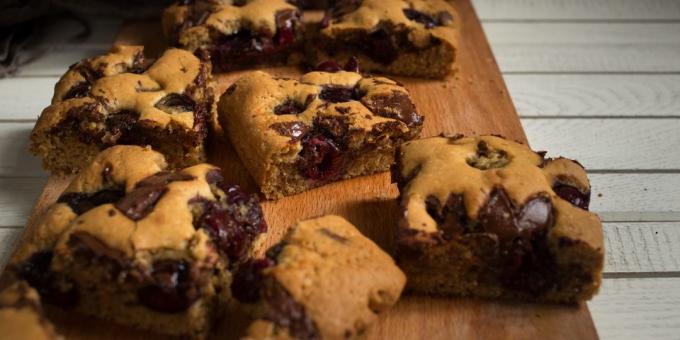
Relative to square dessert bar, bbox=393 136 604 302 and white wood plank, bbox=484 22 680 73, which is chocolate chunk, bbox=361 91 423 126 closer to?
square dessert bar, bbox=393 136 604 302

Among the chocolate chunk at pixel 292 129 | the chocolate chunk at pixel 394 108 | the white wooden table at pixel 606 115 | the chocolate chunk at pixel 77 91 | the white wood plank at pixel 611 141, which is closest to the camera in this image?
the white wooden table at pixel 606 115

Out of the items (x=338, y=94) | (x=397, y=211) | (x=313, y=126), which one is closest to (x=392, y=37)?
(x=338, y=94)

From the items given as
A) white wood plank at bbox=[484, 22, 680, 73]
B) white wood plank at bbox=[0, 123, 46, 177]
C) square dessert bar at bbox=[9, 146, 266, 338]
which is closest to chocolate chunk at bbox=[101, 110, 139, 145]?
square dessert bar at bbox=[9, 146, 266, 338]

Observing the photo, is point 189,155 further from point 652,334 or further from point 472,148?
point 652,334

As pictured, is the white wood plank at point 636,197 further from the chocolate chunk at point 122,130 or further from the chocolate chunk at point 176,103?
the chocolate chunk at point 122,130

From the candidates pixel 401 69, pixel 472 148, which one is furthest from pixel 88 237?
pixel 401 69

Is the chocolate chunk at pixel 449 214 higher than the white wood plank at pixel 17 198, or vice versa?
the chocolate chunk at pixel 449 214

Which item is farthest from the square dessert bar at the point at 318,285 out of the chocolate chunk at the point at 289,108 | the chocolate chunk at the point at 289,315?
the chocolate chunk at the point at 289,108

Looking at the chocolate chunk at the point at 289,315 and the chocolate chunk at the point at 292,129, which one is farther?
the chocolate chunk at the point at 292,129

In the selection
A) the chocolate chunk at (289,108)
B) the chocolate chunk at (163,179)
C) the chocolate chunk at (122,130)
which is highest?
the chocolate chunk at (163,179)
